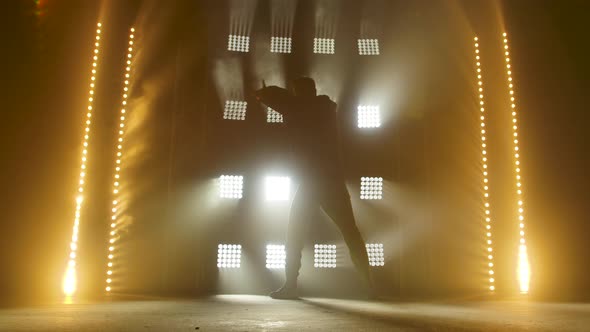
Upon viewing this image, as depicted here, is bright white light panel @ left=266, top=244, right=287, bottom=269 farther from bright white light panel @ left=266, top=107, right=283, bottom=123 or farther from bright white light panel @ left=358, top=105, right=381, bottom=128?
bright white light panel @ left=358, top=105, right=381, bottom=128

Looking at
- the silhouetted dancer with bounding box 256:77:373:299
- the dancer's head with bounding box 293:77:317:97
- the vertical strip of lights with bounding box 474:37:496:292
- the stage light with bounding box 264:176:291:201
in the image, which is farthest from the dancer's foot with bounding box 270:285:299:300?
the vertical strip of lights with bounding box 474:37:496:292

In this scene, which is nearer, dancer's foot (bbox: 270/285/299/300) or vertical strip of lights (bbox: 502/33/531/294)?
dancer's foot (bbox: 270/285/299/300)

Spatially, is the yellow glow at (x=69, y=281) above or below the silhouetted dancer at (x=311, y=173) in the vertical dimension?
below

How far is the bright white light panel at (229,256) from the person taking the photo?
481 cm

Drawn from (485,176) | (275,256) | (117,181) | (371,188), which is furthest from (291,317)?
(485,176)

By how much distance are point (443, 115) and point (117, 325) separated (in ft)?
13.1

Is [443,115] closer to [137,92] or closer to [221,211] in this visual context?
[221,211]

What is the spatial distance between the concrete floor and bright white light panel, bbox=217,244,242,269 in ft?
4.01

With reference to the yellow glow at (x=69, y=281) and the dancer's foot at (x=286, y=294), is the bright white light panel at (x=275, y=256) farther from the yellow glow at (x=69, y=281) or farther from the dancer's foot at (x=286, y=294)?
the yellow glow at (x=69, y=281)

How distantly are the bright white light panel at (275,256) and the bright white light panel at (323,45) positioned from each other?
2199 millimetres

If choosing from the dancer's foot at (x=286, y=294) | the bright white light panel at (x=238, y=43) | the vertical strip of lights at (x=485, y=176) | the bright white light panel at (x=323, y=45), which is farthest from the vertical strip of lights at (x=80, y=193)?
the vertical strip of lights at (x=485, y=176)

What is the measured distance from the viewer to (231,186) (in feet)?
16.2

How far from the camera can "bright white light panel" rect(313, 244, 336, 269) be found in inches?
191

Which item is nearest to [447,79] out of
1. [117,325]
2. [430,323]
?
[430,323]
